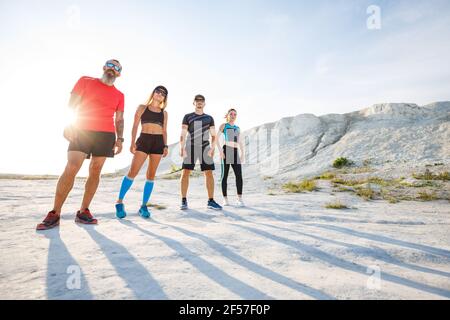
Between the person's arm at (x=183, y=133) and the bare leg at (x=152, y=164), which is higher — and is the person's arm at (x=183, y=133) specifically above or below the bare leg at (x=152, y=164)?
above

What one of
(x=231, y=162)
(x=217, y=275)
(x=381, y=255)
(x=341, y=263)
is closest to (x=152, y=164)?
(x=231, y=162)

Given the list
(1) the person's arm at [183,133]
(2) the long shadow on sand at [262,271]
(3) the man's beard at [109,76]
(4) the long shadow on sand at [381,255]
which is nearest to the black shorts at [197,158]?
(1) the person's arm at [183,133]

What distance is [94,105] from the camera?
354cm

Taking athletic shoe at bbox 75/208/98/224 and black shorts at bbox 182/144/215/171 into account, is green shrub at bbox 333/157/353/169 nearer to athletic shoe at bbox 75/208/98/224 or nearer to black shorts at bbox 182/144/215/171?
black shorts at bbox 182/144/215/171

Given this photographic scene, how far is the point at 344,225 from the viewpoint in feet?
12.3

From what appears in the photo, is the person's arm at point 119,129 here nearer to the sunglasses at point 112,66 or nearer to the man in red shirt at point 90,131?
the man in red shirt at point 90,131

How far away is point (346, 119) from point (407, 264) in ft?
86.3

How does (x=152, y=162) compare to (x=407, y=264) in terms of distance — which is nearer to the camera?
(x=407, y=264)

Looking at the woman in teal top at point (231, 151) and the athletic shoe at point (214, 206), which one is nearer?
the athletic shoe at point (214, 206)

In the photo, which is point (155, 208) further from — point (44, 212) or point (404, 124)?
point (404, 124)

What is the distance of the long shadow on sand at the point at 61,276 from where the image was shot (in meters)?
1.51

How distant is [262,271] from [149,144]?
303cm
